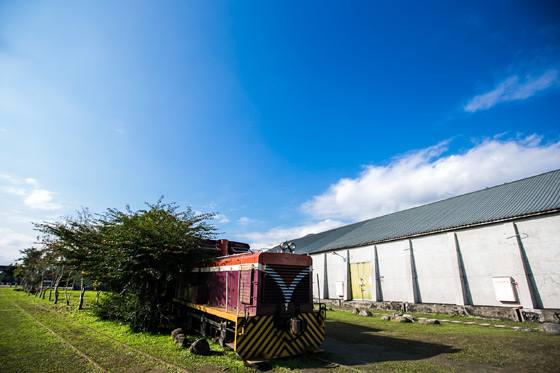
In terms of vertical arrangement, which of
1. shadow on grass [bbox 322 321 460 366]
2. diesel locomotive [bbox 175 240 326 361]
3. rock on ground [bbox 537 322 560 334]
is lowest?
shadow on grass [bbox 322 321 460 366]

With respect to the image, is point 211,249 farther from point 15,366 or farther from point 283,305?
point 15,366

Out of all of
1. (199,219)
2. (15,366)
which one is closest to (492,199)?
(199,219)

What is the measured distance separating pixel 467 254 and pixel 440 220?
11.6ft

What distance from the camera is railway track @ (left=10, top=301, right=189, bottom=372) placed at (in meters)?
6.32

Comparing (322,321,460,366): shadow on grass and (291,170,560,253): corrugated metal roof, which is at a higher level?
(291,170,560,253): corrugated metal roof

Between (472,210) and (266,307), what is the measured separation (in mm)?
18350

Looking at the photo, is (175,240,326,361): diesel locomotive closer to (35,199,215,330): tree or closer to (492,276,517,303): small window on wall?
(35,199,215,330): tree

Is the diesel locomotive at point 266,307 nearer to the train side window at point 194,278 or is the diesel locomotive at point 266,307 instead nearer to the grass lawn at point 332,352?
the grass lawn at point 332,352

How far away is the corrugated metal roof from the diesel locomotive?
14513 millimetres

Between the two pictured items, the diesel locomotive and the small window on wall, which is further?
the small window on wall

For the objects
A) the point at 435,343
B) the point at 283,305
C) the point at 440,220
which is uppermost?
the point at 440,220

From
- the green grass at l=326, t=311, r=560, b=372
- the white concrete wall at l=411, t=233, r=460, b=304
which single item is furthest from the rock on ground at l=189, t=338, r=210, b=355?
the white concrete wall at l=411, t=233, r=460, b=304

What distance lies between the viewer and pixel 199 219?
11.9m

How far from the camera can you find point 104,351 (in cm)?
753
